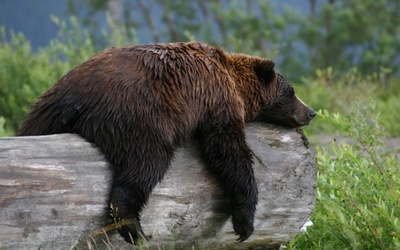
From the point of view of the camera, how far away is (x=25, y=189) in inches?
158

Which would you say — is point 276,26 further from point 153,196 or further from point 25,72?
point 153,196

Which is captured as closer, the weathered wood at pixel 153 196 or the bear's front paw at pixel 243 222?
the weathered wood at pixel 153 196

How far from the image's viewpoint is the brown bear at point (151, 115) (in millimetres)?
4441

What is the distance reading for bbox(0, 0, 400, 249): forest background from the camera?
5441 millimetres

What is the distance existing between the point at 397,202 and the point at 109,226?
1982mm

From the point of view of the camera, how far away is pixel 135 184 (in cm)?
438

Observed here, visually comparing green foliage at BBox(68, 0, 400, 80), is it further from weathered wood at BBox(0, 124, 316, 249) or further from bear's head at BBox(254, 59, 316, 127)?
weathered wood at BBox(0, 124, 316, 249)

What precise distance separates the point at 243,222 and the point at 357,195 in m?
1.09

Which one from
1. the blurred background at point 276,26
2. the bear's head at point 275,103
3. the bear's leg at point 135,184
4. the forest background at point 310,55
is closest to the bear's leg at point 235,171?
the bear's leg at point 135,184

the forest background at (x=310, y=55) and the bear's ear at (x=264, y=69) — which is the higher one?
the bear's ear at (x=264, y=69)

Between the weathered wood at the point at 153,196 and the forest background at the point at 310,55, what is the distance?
11.8 inches

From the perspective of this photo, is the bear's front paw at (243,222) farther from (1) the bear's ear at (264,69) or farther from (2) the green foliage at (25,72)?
(2) the green foliage at (25,72)

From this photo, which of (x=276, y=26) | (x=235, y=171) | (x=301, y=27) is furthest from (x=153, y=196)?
(x=301, y=27)

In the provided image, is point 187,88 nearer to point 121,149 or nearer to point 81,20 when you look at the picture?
point 121,149
